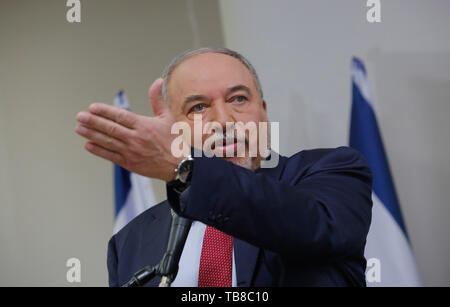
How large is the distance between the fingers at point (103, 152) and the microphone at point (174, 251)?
0.20m

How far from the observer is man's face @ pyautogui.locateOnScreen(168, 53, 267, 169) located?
1.69 meters

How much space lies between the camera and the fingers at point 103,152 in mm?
976

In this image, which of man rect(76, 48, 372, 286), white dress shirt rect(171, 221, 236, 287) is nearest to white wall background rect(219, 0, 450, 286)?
man rect(76, 48, 372, 286)

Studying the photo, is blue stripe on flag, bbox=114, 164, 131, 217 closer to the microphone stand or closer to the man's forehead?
the man's forehead

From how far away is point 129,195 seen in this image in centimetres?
323

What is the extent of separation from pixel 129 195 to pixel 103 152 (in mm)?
2287

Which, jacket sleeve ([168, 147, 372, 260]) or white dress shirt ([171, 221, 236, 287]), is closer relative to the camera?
jacket sleeve ([168, 147, 372, 260])

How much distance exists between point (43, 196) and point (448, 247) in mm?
2680

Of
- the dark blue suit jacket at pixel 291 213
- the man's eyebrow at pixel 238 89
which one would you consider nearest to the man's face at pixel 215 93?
the man's eyebrow at pixel 238 89

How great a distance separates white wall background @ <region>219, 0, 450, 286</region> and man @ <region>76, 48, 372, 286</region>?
5.08ft

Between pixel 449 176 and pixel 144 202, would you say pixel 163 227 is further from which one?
pixel 449 176

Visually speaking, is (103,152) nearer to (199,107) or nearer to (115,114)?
(115,114)

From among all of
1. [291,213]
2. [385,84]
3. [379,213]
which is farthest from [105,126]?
[385,84]

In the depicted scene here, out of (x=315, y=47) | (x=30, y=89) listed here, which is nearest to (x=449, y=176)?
(x=315, y=47)
